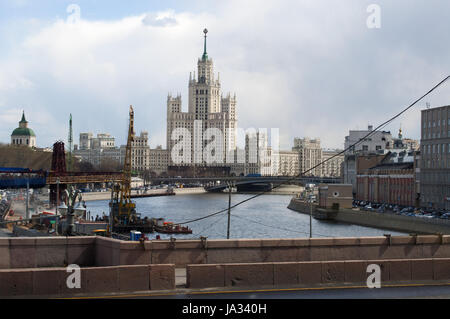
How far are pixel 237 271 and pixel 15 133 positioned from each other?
152 meters

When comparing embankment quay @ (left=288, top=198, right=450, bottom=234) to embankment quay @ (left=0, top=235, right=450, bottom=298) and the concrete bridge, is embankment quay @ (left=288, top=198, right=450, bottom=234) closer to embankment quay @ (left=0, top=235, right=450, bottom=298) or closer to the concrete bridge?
embankment quay @ (left=0, top=235, right=450, bottom=298)

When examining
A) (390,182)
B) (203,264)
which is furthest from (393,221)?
(203,264)

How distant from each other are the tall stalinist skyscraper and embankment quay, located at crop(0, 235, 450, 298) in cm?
17098


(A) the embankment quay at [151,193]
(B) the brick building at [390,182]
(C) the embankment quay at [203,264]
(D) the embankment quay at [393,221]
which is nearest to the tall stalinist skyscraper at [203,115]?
(A) the embankment quay at [151,193]

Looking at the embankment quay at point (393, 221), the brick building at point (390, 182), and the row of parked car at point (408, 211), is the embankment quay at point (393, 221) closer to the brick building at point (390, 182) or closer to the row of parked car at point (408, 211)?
the row of parked car at point (408, 211)

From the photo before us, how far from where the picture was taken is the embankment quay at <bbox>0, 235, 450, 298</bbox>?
905 centimetres

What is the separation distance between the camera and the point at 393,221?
49.7m

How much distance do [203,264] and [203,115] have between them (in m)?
179

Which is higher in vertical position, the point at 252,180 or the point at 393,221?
the point at 252,180

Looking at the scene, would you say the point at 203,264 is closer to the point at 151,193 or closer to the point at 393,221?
the point at 393,221

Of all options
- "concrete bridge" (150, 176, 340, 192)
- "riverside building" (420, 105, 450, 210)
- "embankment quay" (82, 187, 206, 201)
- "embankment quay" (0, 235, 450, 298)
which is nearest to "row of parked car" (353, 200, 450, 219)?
"riverside building" (420, 105, 450, 210)

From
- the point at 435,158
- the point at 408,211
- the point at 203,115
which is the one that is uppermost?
the point at 203,115
